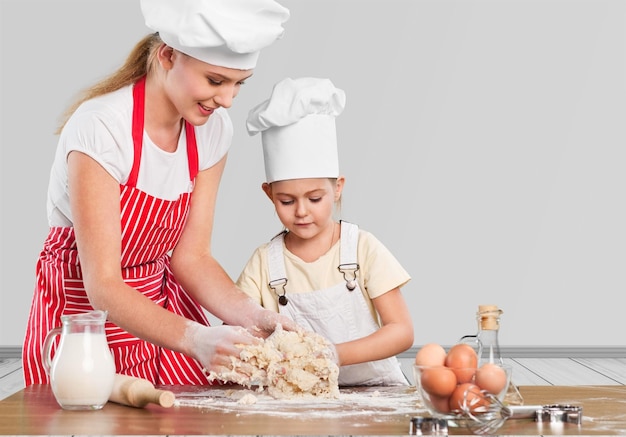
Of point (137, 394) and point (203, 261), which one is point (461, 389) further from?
point (203, 261)

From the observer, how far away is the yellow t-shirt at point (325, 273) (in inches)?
93.7

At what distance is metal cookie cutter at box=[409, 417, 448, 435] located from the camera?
1.48 meters

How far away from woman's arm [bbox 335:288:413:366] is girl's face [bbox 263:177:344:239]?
24 centimetres

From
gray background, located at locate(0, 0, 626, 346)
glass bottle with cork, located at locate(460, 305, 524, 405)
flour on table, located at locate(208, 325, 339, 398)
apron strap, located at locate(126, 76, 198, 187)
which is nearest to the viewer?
glass bottle with cork, located at locate(460, 305, 524, 405)

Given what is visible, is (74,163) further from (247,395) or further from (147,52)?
(247,395)

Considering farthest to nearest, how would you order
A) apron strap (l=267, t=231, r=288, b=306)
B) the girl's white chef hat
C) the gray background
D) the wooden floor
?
the gray background < the wooden floor < apron strap (l=267, t=231, r=288, b=306) < the girl's white chef hat

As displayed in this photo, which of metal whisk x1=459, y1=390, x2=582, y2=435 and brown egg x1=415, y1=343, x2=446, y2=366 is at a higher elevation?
brown egg x1=415, y1=343, x2=446, y2=366

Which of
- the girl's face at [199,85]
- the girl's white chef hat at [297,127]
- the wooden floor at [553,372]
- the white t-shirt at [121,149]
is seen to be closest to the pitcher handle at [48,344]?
the white t-shirt at [121,149]

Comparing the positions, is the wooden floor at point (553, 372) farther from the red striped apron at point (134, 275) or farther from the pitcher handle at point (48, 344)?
the pitcher handle at point (48, 344)

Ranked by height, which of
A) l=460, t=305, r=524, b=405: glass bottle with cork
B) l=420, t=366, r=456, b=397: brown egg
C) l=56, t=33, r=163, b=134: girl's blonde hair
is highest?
l=56, t=33, r=163, b=134: girl's blonde hair

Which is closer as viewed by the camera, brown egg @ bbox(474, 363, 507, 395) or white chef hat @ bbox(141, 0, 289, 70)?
brown egg @ bbox(474, 363, 507, 395)

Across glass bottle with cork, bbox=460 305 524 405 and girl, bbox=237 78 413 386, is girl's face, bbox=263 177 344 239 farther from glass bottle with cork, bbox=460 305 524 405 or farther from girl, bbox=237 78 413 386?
glass bottle with cork, bbox=460 305 524 405

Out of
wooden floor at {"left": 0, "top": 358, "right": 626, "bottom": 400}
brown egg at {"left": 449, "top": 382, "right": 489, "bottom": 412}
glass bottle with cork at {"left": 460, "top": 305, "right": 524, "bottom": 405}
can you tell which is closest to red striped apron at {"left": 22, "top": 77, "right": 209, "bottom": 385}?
glass bottle with cork at {"left": 460, "top": 305, "right": 524, "bottom": 405}

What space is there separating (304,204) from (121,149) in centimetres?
47
